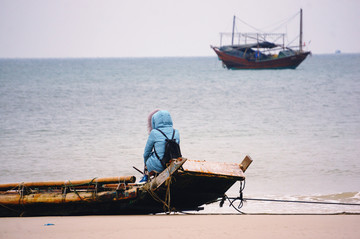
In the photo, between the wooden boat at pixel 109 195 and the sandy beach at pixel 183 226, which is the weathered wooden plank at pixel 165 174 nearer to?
the wooden boat at pixel 109 195

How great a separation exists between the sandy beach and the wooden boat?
218mm

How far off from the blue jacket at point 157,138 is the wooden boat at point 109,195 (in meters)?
0.26

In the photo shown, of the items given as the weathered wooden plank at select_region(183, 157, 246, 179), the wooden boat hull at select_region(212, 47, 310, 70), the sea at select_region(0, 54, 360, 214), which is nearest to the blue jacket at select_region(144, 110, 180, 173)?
the weathered wooden plank at select_region(183, 157, 246, 179)

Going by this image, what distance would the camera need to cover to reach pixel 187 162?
6250 mm

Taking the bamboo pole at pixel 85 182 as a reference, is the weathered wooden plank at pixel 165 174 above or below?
above

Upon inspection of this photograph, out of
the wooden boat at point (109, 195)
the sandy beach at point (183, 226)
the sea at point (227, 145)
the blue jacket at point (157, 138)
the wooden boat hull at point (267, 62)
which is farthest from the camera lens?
the wooden boat hull at point (267, 62)

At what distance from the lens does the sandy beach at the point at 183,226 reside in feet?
17.7

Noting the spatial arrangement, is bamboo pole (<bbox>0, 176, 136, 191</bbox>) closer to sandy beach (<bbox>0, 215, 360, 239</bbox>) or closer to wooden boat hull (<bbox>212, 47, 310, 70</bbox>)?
sandy beach (<bbox>0, 215, 360, 239</bbox>)

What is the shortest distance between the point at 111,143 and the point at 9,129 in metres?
5.50

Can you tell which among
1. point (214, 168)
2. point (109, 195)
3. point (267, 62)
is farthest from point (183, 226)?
point (267, 62)

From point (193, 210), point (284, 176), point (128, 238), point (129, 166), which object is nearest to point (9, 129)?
point (129, 166)


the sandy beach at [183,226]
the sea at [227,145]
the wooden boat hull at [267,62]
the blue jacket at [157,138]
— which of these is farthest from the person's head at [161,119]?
the wooden boat hull at [267,62]

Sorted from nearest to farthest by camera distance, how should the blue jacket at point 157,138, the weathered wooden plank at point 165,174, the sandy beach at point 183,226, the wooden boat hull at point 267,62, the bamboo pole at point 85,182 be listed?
the sandy beach at point 183,226, the weathered wooden plank at point 165,174, the blue jacket at point 157,138, the bamboo pole at point 85,182, the wooden boat hull at point 267,62

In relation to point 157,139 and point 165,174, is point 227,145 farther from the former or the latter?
point 165,174
